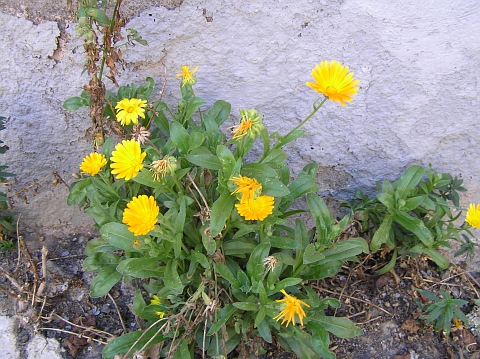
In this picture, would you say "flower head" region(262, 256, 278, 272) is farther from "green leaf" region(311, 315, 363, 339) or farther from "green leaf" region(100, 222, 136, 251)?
"green leaf" region(100, 222, 136, 251)

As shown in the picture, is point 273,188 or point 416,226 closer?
point 273,188

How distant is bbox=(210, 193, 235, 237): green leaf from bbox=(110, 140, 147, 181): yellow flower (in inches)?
10.8

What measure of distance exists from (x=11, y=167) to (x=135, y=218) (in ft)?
3.22

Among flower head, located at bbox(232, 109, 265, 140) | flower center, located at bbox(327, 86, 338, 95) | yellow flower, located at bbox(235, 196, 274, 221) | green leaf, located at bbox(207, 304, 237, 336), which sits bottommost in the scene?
green leaf, located at bbox(207, 304, 237, 336)

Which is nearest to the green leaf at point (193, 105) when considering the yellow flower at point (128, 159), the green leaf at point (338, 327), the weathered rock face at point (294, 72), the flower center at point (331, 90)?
the weathered rock face at point (294, 72)

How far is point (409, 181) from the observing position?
2055 millimetres

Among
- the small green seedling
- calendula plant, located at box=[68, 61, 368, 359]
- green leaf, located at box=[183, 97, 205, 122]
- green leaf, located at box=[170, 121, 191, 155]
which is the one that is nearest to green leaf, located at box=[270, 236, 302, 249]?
calendula plant, located at box=[68, 61, 368, 359]

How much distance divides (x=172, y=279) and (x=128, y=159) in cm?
44

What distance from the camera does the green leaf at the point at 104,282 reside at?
1.87 meters

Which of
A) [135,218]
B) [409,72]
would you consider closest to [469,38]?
[409,72]

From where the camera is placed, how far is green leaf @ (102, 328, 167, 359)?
5.93ft

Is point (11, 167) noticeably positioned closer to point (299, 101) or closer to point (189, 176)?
point (189, 176)

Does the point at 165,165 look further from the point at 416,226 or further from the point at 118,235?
the point at 416,226

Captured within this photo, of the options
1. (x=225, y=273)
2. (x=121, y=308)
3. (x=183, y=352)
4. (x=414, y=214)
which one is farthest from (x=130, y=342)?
(x=414, y=214)
